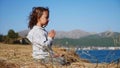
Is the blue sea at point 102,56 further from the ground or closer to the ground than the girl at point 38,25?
closer to the ground

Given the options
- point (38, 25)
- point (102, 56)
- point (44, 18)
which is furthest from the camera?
point (38, 25)

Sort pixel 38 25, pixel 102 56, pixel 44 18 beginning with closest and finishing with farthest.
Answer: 1. pixel 102 56
2. pixel 44 18
3. pixel 38 25

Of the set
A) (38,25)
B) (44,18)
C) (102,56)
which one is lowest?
(102,56)

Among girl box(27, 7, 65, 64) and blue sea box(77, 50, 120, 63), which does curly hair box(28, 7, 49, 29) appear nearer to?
girl box(27, 7, 65, 64)

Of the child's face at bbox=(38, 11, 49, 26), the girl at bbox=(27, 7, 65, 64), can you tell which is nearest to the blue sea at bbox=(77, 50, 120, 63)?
the girl at bbox=(27, 7, 65, 64)

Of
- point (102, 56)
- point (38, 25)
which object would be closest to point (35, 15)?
point (38, 25)

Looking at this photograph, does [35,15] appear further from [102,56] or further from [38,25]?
[102,56]

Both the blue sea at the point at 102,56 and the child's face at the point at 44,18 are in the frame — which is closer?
the blue sea at the point at 102,56

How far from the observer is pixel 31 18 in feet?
19.5

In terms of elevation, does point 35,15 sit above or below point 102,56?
above

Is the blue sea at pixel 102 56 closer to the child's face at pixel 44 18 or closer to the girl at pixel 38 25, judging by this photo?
the girl at pixel 38 25

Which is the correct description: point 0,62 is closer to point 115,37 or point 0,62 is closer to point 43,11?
point 43,11

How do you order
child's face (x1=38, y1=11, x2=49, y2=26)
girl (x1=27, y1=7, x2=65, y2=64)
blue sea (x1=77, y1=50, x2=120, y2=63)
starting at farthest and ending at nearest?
1. child's face (x1=38, y1=11, x2=49, y2=26)
2. girl (x1=27, y1=7, x2=65, y2=64)
3. blue sea (x1=77, y1=50, x2=120, y2=63)

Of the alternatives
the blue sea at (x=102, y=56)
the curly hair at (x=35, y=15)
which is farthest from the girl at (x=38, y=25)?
the blue sea at (x=102, y=56)
